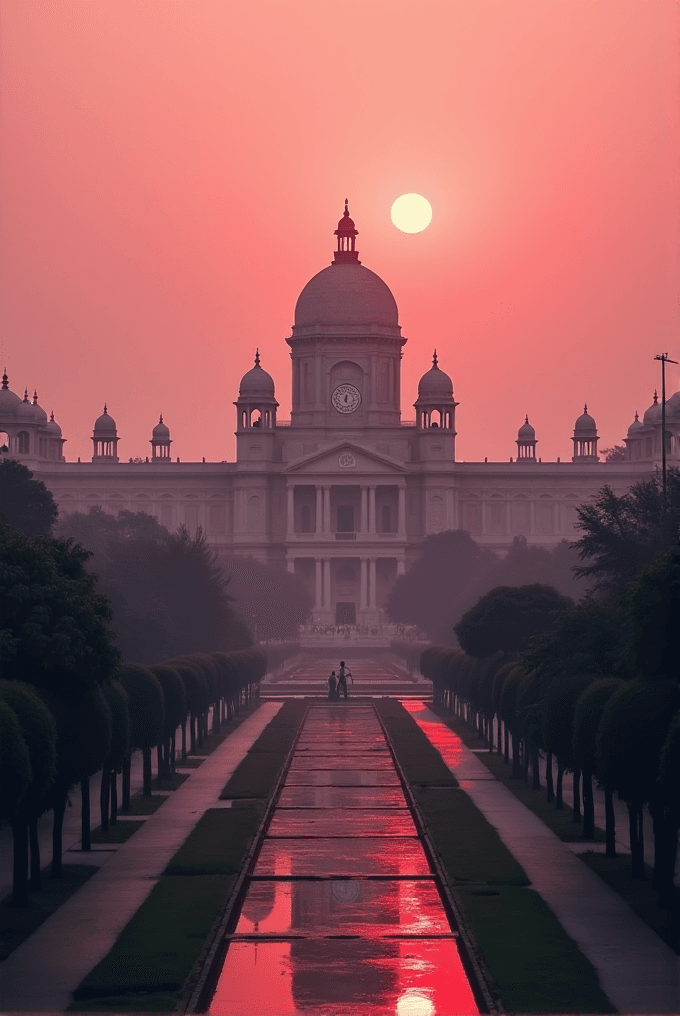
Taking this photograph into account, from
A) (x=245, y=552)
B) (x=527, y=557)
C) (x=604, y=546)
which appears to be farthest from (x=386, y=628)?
(x=604, y=546)

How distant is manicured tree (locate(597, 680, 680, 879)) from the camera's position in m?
26.9

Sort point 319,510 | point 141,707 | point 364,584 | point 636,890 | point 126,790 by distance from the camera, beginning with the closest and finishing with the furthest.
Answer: point 636,890 → point 126,790 → point 141,707 → point 364,584 → point 319,510

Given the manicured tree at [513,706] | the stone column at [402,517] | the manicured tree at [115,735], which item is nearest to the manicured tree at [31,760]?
the manicured tree at [115,735]

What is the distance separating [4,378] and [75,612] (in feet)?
491

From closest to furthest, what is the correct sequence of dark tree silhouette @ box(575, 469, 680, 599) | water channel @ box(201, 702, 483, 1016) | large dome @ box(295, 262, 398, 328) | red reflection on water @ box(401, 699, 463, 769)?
water channel @ box(201, 702, 483, 1016)
red reflection on water @ box(401, 699, 463, 769)
dark tree silhouette @ box(575, 469, 680, 599)
large dome @ box(295, 262, 398, 328)

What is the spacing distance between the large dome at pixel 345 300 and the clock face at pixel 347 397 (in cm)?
687

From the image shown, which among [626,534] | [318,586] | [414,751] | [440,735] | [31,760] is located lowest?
[414,751]

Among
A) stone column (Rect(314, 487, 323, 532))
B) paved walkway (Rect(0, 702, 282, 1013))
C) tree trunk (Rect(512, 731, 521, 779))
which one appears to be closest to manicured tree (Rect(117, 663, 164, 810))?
paved walkway (Rect(0, 702, 282, 1013))

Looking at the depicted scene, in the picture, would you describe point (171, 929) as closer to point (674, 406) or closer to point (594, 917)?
point (594, 917)

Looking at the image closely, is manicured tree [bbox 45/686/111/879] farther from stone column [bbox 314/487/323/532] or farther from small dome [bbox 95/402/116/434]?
small dome [bbox 95/402/116/434]

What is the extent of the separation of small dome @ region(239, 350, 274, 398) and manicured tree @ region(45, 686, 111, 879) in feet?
492

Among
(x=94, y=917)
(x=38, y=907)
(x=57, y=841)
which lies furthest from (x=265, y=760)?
(x=94, y=917)

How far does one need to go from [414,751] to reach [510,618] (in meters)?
6.43

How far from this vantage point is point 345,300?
184 metres
